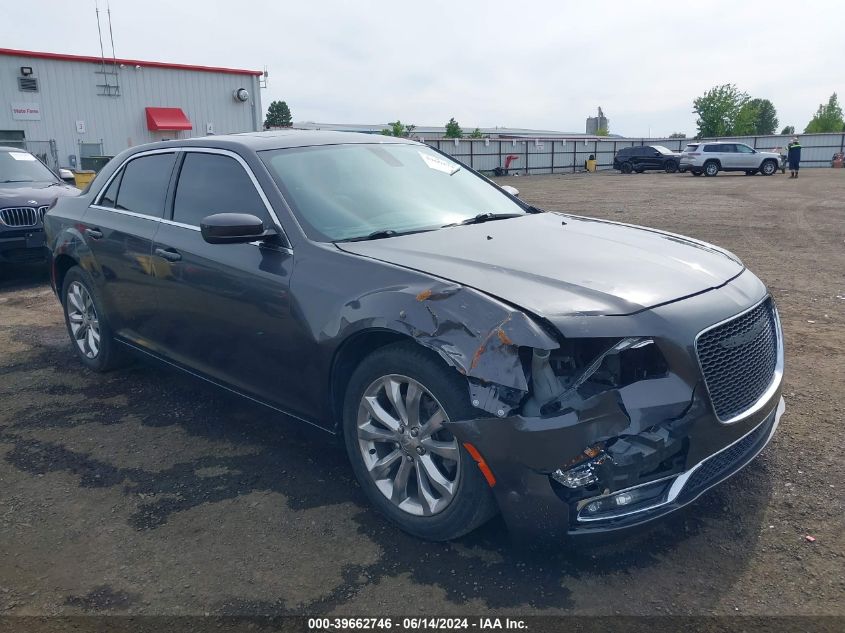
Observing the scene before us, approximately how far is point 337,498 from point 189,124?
29.2 metres

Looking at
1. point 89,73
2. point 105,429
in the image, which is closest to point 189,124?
point 89,73

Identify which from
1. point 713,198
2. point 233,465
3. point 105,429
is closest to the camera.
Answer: point 233,465

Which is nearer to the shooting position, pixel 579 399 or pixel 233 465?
pixel 579 399

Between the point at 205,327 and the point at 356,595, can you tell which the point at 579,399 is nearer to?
the point at 356,595

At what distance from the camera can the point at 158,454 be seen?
13.0 ft

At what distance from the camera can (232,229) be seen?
336 cm

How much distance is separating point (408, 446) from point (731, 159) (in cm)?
3534

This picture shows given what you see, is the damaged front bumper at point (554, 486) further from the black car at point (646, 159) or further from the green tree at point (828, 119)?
the green tree at point (828, 119)

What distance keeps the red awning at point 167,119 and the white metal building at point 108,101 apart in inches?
1.5

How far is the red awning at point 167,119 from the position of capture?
28.5 m

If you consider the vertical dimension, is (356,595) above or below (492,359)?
below

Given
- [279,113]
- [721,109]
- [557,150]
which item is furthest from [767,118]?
[557,150]

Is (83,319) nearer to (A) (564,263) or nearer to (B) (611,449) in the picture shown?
(A) (564,263)

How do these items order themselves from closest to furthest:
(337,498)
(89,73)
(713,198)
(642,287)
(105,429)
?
(642,287) → (337,498) → (105,429) → (713,198) → (89,73)
